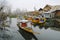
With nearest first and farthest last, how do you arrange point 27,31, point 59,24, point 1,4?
point 27,31 → point 1,4 → point 59,24

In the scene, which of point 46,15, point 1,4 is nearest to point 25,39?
point 1,4

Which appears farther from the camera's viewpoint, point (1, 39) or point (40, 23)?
point (40, 23)

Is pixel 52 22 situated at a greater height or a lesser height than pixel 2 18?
lesser

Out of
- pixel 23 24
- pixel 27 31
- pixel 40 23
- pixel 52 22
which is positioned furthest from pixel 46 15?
pixel 27 31

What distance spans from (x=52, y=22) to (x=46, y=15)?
12.1 metres

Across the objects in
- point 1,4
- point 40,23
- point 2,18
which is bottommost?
point 40,23

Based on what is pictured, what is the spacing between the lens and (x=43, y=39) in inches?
685

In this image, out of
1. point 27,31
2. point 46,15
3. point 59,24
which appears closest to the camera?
point 27,31

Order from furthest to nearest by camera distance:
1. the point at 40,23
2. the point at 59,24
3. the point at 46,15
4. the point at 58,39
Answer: the point at 46,15 < the point at 40,23 < the point at 59,24 < the point at 58,39

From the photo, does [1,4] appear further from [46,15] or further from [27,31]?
[46,15]

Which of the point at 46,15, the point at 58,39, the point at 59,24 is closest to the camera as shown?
the point at 58,39

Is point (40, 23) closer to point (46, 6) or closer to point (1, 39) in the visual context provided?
point (1, 39)

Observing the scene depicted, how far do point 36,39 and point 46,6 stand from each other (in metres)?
38.5

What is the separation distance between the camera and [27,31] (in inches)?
835
